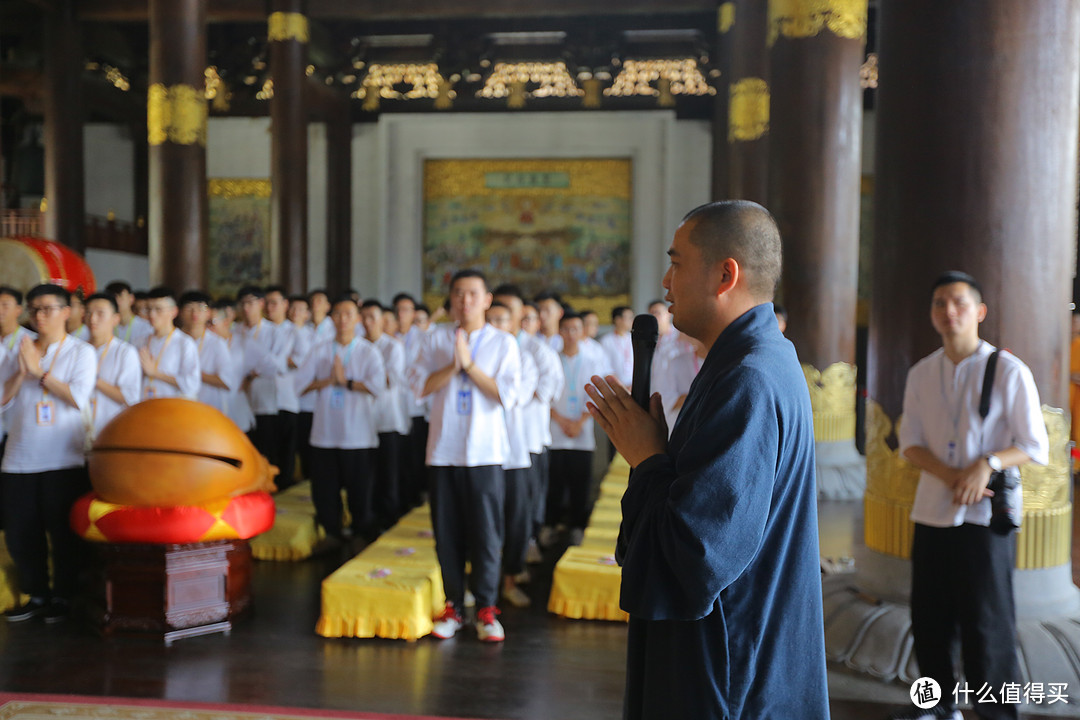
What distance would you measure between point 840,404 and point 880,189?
387cm

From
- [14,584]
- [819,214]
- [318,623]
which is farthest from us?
[819,214]

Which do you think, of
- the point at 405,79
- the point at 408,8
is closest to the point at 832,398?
the point at 408,8

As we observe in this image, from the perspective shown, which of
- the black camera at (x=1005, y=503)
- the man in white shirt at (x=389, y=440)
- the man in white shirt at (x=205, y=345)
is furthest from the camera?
the man in white shirt at (x=389, y=440)

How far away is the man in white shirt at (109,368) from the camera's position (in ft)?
14.9

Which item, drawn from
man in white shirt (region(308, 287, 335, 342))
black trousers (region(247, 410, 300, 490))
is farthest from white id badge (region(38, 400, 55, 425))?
man in white shirt (region(308, 287, 335, 342))

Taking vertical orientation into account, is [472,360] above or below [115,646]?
above

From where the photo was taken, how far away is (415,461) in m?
7.46

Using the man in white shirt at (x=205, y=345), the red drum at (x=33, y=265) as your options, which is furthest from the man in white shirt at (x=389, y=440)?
the red drum at (x=33, y=265)

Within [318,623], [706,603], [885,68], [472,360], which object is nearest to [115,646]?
[318,623]

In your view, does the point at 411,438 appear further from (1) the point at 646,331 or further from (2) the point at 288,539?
(1) the point at 646,331

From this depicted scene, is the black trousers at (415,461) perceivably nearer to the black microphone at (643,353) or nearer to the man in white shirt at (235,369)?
the man in white shirt at (235,369)

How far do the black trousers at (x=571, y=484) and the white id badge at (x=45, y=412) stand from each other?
3281mm

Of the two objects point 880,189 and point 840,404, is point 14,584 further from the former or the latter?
point 840,404

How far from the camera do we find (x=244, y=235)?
15.4m
